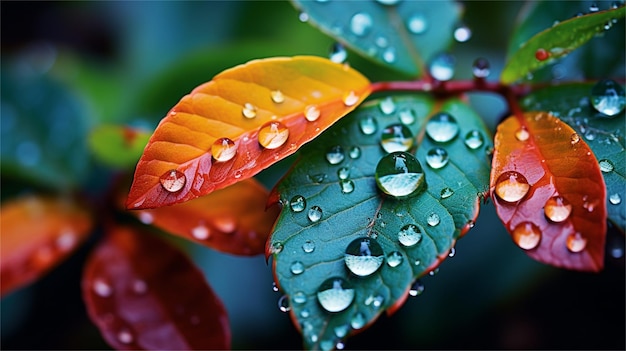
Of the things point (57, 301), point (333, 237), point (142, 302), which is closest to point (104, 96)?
point (57, 301)

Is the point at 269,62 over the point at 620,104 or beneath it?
over

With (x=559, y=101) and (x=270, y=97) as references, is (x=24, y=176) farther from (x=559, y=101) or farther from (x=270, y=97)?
(x=559, y=101)

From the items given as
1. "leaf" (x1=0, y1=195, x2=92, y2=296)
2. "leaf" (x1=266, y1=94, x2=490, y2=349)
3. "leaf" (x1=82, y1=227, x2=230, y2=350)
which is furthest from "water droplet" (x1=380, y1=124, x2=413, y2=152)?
"leaf" (x1=0, y1=195, x2=92, y2=296)

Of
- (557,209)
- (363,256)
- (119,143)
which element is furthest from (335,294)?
(119,143)

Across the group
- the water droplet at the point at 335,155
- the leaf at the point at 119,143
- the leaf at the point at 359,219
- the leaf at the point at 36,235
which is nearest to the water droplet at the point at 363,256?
the leaf at the point at 359,219

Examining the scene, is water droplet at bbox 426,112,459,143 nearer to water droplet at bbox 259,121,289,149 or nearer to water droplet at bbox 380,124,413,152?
water droplet at bbox 380,124,413,152

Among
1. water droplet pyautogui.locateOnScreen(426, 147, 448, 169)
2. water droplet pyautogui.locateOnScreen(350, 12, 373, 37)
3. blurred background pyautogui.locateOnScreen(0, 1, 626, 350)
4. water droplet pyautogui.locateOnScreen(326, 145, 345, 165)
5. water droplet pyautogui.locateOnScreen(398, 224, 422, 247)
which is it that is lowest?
blurred background pyautogui.locateOnScreen(0, 1, 626, 350)

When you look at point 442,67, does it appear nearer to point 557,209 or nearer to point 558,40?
point 558,40
